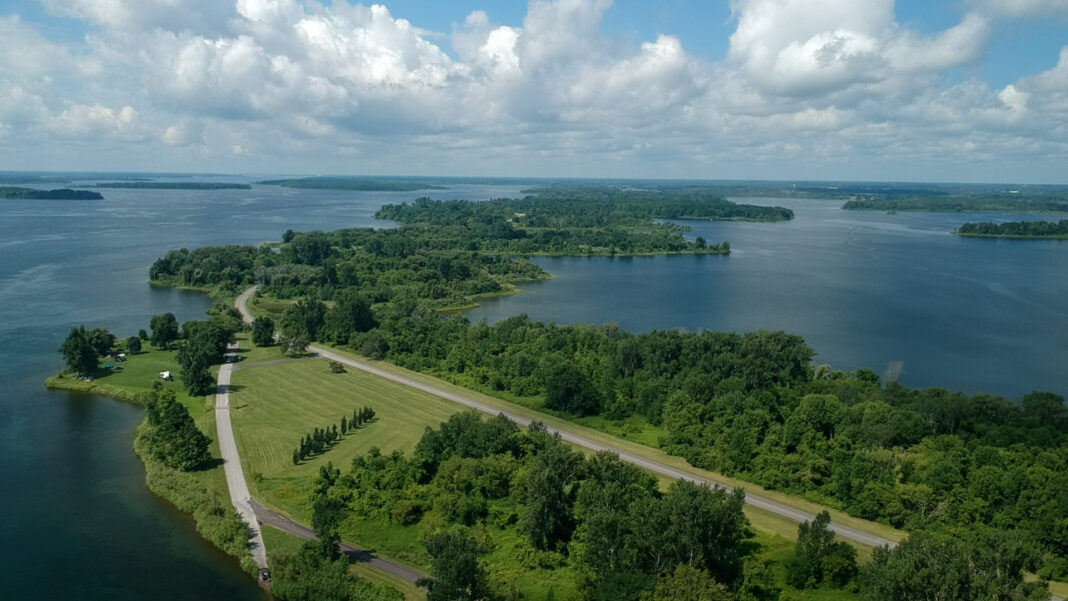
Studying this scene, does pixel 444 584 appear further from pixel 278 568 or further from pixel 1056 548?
pixel 1056 548

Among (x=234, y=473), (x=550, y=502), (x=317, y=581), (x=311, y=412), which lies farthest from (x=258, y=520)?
(x=311, y=412)

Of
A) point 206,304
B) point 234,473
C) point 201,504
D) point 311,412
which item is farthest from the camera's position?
point 206,304

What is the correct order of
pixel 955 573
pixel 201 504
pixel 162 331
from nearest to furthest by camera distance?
pixel 955 573 → pixel 201 504 → pixel 162 331

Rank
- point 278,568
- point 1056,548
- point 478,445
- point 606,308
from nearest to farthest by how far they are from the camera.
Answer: point 278,568 < point 1056,548 < point 478,445 < point 606,308

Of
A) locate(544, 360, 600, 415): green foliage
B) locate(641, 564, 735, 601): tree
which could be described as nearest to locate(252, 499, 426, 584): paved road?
locate(641, 564, 735, 601): tree

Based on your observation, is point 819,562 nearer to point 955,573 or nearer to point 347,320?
point 955,573

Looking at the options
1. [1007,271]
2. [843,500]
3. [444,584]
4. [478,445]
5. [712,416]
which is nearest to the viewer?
[444,584]

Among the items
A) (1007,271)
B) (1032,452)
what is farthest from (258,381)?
(1007,271)
